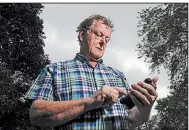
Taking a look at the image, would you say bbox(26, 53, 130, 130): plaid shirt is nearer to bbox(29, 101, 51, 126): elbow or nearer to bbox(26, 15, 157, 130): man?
bbox(26, 15, 157, 130): man

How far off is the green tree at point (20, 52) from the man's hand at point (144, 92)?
20.2 meters

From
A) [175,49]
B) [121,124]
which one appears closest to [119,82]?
[121,124]

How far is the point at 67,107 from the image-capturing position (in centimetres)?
256

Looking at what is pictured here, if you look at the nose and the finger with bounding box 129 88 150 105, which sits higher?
the nose

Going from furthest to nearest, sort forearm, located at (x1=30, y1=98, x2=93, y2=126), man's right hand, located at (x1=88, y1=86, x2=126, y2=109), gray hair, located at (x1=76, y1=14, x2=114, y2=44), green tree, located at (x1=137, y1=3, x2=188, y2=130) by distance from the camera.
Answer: green tree, located at (x1=137, y1=3, x2=188, y2=130), gray hair, located at (x1=76, y1=14, x2=114, y2=44), forearm, located at (x1=30, y1=98, x2=93, y2=126), man's right hand, located at (x1=88, y1=86, x2=126, y2=109)

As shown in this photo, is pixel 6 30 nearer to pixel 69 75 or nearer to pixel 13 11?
pixel 13 11

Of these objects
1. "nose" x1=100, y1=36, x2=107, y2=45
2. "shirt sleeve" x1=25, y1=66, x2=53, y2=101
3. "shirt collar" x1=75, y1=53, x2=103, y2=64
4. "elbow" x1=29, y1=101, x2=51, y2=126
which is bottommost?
"elbow" x1=29, y1=101, x2=51, y2=126

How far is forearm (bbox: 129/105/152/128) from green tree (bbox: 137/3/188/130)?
60.9 feet

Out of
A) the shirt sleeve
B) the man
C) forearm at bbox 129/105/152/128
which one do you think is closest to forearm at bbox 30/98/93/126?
the man

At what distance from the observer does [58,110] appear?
8.43ft

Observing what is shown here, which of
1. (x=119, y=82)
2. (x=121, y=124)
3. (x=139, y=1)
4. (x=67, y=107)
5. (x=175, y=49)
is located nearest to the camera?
(x=67, y=107)

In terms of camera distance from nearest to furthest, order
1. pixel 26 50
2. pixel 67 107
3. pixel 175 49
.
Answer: pixel 67 107, pixel 175 49, pixel 26 50

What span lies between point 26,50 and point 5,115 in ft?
13.7

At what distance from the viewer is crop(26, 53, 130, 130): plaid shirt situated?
2764 mm
